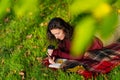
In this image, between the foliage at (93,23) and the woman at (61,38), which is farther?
the woman at (61,38)

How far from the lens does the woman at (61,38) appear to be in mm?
4387

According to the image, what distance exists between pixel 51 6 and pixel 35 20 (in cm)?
44

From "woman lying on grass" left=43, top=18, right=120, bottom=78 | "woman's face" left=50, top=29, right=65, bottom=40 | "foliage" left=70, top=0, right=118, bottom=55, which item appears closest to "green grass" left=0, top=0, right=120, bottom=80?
"woman lying on grass" left=43, top=18, right=120, bottom=78

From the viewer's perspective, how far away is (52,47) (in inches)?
199

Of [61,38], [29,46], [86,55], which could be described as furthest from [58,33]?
[29,46]

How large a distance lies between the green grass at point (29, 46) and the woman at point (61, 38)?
0.24m

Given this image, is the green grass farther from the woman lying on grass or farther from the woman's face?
the woman's face

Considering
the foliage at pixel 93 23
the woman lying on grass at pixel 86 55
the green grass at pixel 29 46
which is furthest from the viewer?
the green grass at pixel 29 46

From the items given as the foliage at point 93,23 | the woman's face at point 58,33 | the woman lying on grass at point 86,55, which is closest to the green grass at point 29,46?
the woman lying on grass at point 86,55

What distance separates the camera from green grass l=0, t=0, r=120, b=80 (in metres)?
4.97

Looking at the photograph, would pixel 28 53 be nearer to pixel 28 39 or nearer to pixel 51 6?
pixel 28 39

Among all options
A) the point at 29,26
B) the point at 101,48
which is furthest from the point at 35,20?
the point at 101,48

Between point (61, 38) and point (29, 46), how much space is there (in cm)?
127

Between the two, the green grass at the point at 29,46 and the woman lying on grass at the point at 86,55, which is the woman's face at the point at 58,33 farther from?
the green grass at the point at 29,46
